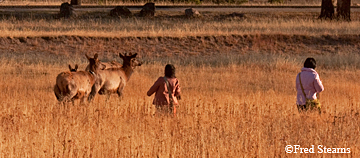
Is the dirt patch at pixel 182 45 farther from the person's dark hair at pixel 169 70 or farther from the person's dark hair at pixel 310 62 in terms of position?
the person's dark hair at pixel 169 70

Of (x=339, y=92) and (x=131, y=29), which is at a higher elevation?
(x=131, y=29)

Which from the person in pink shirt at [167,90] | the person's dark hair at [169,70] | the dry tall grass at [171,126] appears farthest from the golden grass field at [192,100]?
the person's dark hair at [169,70]

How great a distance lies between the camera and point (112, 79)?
14930 millimetres

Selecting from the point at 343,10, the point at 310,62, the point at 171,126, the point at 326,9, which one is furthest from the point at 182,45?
the point at 171,126

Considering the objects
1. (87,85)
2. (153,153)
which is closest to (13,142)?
(153,153)

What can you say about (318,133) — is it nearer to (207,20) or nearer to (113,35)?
(113,35)

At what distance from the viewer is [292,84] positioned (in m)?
20.6

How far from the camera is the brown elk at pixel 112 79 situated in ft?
48.0

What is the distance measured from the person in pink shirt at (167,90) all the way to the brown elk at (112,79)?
2574 millimetres

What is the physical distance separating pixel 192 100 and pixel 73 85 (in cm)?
314

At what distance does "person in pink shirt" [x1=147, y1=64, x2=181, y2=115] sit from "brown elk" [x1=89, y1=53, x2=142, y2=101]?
2574 millimetres

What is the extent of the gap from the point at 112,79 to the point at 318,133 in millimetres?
5059

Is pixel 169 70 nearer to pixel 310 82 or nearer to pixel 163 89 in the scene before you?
pixel 163 89

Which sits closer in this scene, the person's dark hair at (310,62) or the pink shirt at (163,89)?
the pink shirt at (163,89)
